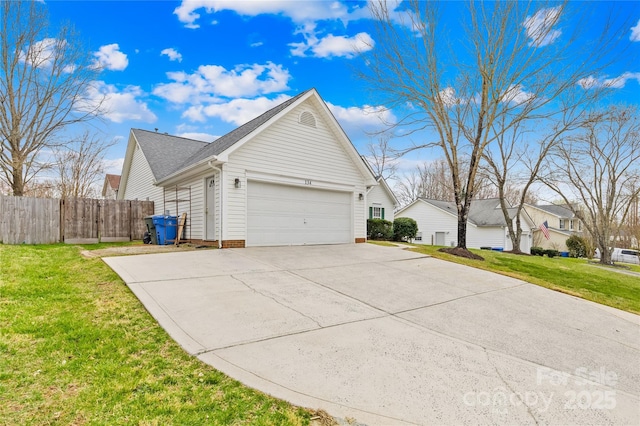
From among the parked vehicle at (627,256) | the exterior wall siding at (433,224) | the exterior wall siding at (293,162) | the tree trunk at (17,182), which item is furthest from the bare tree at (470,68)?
the parked vehicle at (627,256)

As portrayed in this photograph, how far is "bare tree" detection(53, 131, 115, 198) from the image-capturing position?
21438 millimetres

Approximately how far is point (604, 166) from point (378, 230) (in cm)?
1255

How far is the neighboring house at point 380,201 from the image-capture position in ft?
72.2

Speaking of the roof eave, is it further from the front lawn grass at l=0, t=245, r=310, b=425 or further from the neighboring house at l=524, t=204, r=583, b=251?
the neighboring house at l=524, t=204, r=583, b=251

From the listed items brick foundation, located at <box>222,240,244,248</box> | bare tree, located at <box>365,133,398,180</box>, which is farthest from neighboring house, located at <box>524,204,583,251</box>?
brick foundation, located at <box>222,240,244,248</box>

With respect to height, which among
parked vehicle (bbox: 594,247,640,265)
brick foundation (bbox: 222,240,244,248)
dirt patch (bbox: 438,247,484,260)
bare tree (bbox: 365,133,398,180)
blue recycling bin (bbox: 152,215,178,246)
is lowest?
parked vehicle (bbox: 594,247,640,265)

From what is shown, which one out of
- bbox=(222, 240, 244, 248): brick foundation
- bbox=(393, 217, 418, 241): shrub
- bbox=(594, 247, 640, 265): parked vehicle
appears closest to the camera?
bbox=(222, 240, 244, 248): brick foundation

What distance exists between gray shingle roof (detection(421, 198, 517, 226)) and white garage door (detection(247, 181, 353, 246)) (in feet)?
58.7

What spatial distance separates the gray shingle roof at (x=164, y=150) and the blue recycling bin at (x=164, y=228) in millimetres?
3426

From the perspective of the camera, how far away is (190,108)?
17.4 meters

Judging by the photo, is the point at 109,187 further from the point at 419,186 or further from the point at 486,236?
the point at 486,236

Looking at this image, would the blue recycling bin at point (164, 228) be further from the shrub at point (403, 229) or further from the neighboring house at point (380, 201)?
the neighboring house at point (380, 201)

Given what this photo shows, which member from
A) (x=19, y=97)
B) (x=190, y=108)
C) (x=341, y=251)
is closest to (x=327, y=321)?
(x=341, y=251)

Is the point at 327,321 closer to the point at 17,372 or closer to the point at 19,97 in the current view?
the point at 17,372
